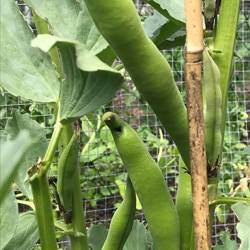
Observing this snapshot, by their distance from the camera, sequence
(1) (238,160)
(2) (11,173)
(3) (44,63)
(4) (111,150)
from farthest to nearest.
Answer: (1) (238,160)
(4) (111,150)
(3) (44,63)
(2) (11,173)

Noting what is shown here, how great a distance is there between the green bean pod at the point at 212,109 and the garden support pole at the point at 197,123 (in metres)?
0.03

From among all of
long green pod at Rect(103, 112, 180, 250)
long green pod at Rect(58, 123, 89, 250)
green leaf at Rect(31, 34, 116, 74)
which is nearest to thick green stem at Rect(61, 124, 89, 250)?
long green pod at Rect(58, 123, 89, 250)

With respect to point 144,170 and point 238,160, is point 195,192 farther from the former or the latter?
point 238,160

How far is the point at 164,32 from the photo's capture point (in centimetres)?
68

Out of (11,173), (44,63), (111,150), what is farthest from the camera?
Answer: (111,150)

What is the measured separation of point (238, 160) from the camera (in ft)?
9.05

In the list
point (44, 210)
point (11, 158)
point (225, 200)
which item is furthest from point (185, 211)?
point (11, 158)

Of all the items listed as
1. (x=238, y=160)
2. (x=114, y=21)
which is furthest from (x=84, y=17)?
(x=238, y=160)

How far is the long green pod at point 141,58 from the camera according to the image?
437mm

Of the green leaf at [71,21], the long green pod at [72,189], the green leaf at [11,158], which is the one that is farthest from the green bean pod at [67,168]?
the green leaf at [11,158]

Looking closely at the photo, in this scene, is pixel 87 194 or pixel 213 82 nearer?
pixel 213 82

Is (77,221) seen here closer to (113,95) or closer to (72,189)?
(72,189)

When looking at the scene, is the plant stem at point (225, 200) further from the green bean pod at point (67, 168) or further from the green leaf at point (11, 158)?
the green leaf at point (11, 158)

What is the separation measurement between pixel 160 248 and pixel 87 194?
1984 millimetres
